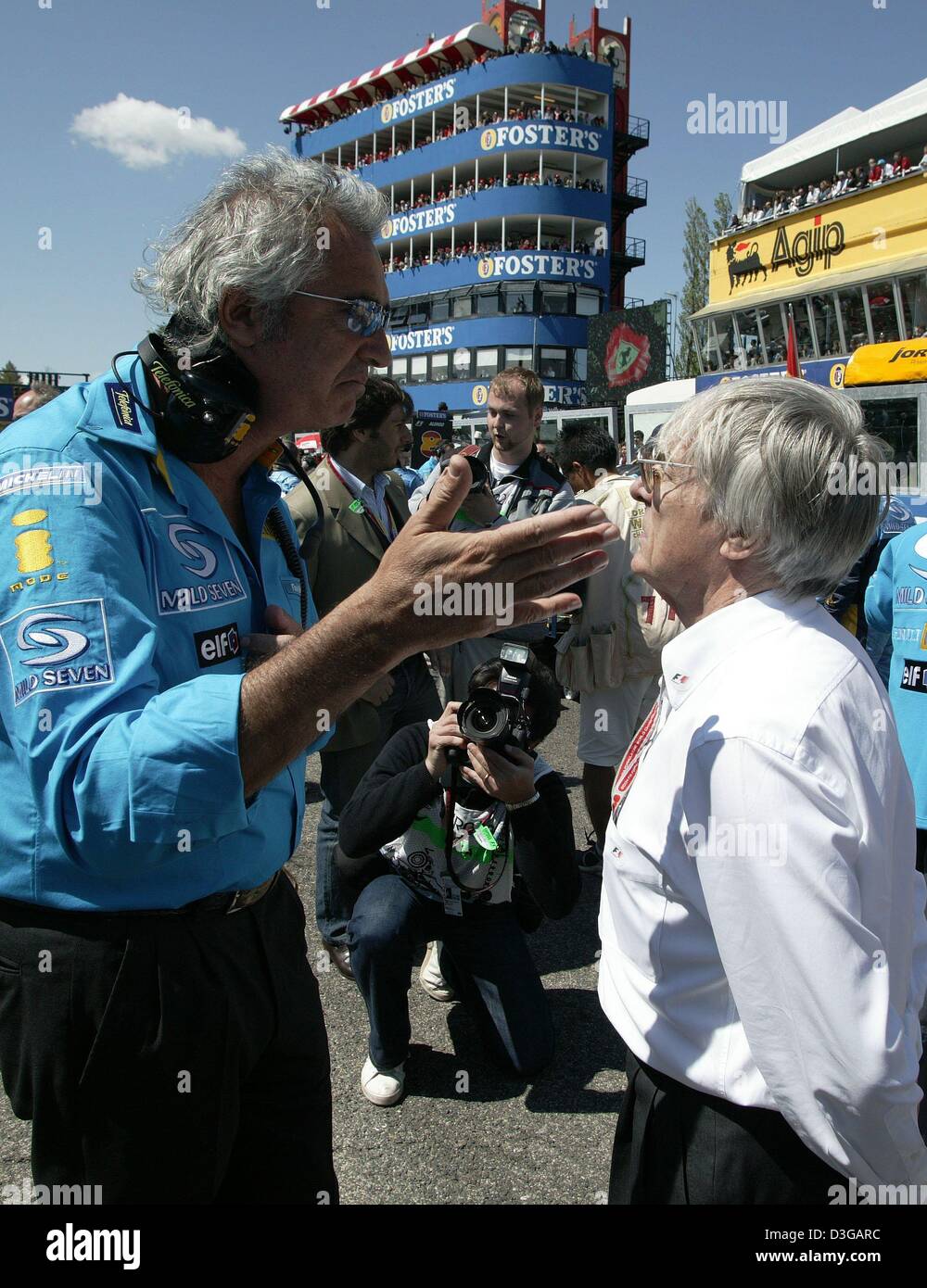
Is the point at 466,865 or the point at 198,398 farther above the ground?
the point at 198,398

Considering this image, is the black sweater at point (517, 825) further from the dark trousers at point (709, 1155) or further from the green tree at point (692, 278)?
the green tree at point (692, 278)

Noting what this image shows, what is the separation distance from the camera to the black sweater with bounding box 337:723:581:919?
113 inches

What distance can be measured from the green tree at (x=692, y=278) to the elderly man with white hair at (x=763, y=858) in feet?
140

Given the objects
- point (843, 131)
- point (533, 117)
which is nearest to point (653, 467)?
point (843, 131)

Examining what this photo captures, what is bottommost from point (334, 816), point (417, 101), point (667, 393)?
point (334, 816)

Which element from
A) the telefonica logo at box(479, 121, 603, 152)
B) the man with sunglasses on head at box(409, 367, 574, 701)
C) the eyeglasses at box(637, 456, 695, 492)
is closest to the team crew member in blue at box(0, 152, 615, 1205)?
the eyeglasses at box(637, 456, 695, 492)

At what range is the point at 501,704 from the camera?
259 cm

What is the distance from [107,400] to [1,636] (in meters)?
0.44

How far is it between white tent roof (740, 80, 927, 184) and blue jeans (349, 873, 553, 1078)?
28.6 m

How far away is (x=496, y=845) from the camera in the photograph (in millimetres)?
3047

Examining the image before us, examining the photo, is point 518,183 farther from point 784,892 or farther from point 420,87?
point 784,892

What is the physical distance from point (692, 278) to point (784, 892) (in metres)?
46.1
